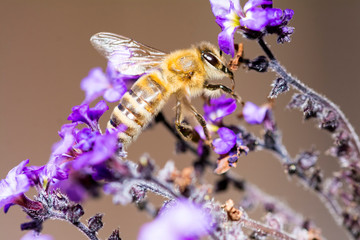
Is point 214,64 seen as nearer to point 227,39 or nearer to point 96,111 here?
point 227,39

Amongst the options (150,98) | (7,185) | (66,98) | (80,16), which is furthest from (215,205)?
(80,16)

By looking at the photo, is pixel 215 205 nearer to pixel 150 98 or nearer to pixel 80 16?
pixel 150 98

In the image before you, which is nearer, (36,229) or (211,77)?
(36,229)

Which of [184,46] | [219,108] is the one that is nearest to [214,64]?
[219,108]

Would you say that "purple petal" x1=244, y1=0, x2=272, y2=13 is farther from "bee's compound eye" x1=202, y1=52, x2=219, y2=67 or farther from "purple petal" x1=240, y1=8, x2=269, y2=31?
"bee's compound eye" x1=202, y1=52, x2=219, y2=67

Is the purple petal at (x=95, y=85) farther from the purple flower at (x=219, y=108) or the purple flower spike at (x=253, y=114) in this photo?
the purple flower spike at (x=253, y=114)

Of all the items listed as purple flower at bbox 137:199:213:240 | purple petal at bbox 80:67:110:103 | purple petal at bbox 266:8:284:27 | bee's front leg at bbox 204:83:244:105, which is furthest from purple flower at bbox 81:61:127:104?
purple flower at bbox 137:199:213:240
